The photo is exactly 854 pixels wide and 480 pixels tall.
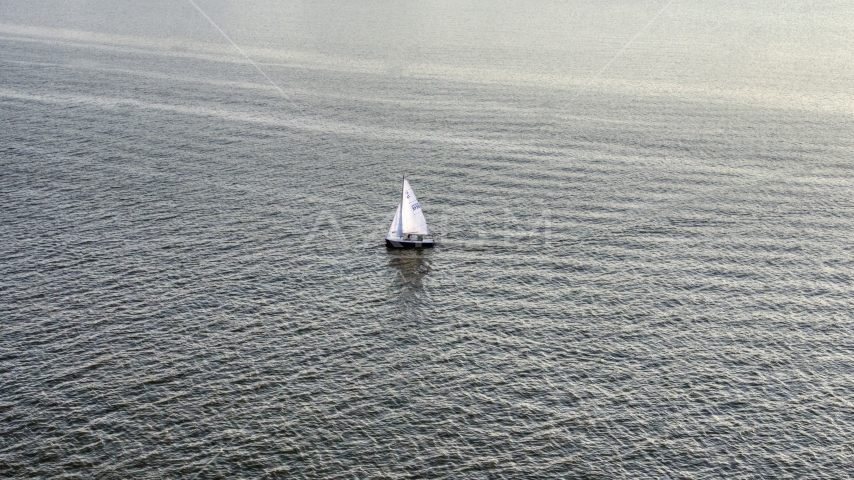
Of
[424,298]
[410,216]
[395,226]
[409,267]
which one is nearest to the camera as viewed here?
[424,298]

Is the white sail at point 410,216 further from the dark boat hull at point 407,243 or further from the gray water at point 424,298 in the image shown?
the gray water at point 424,298

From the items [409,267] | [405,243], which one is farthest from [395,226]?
[409,267]

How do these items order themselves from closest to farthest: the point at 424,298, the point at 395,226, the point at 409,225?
the point at 424,298, the point at 409,225, the point at 395,226

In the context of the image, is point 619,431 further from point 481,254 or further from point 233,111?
point 233,111

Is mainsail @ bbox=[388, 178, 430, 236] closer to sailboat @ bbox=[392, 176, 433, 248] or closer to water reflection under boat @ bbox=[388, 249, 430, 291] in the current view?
sailboat @ bbox=[392, 176, 433, 248]

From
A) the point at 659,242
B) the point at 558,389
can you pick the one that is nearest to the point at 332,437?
the point at 558,389

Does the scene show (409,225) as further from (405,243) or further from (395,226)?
(405,243)

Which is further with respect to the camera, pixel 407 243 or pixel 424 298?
pixel 407 243
